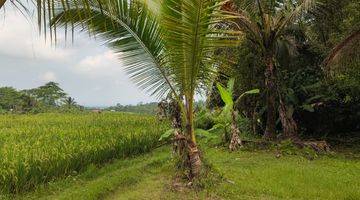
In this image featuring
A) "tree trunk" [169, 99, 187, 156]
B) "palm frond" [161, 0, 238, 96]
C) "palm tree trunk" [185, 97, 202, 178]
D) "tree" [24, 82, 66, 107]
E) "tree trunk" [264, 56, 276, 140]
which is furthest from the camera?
"tree" [24, 82, 66, 107]

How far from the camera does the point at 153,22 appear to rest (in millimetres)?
6367

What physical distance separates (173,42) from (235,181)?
246cm

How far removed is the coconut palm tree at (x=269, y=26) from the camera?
32.0ft

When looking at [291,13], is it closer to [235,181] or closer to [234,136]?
[234,136]

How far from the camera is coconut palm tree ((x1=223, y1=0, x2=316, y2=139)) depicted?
977 cm

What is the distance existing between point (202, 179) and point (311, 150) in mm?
3900

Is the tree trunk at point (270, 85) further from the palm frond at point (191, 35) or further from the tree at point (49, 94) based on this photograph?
the tree at point (49, 94)

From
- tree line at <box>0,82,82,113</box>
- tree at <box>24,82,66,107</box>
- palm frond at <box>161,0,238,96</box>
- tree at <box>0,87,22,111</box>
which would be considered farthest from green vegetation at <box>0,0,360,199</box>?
tree at <box>24,82,66,107</box>

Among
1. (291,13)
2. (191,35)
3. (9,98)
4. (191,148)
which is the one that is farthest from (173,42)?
(9,98)

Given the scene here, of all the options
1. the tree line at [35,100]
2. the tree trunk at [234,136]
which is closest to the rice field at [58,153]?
the tree trunk at [234,136]

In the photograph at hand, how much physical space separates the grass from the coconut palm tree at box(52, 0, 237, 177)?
66 cm

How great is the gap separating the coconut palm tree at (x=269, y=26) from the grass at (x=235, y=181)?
176 centimetres

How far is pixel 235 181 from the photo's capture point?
6945 mm

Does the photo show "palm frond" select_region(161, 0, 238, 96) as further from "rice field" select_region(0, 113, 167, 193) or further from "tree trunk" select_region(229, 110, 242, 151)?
"tree trunk" select_region(229, 110, 242, 151)
